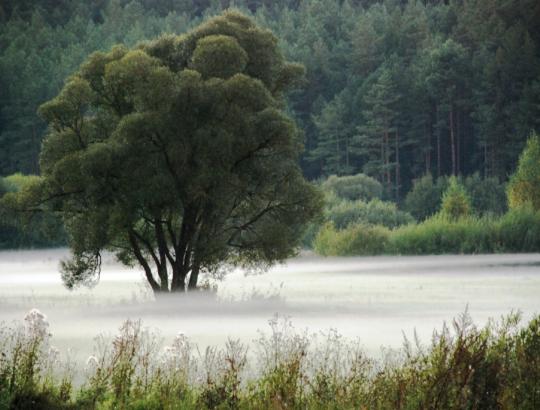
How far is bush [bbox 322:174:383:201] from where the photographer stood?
263 feet

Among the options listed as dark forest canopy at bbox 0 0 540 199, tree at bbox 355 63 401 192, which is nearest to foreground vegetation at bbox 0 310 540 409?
dark forest canopy at bbox 0 0 540 199

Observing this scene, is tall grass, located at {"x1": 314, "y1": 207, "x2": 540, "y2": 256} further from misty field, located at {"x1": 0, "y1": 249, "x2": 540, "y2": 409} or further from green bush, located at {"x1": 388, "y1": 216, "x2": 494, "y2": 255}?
misty field, located at {"x1": 0, "y1": 249, "x2": 540, "y2": 409}

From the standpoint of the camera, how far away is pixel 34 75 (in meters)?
111

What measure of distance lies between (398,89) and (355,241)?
162ft

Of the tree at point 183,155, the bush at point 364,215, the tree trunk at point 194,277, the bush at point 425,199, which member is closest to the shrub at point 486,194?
the bush at point 425,199

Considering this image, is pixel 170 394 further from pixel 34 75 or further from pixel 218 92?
pixel 34 75

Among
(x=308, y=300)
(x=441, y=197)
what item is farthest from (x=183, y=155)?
(x=441, y=197)

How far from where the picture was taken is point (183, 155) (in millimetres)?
32125

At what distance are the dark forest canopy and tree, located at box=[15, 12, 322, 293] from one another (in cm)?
6341

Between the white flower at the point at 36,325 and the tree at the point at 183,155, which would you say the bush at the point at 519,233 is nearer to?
the tree at the point at 183,155

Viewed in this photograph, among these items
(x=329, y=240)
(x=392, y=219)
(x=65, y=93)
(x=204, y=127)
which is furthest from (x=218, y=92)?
(x=392, y=219)

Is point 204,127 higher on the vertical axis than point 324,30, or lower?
lower

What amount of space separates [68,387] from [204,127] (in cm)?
1918

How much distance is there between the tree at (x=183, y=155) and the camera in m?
31.5
